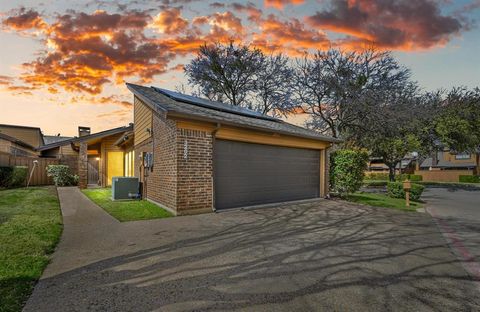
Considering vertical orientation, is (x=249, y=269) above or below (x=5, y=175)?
below

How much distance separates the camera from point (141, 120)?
13.0 metres

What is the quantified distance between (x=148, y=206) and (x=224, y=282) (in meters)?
6.91

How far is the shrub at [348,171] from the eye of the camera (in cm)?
1352

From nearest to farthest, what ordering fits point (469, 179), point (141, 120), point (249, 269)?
point (249, 269) < point (141, 120) < point (469, 179)

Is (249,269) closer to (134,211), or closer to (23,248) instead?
(23,248)

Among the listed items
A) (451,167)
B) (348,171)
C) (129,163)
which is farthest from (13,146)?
(451,167)

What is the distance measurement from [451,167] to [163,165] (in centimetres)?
5969

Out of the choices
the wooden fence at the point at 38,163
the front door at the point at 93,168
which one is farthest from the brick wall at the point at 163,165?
the wooden fence at the point at 38,163

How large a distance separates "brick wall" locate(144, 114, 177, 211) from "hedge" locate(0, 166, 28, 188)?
10627 millimetres

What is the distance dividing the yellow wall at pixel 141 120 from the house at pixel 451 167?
43813mm

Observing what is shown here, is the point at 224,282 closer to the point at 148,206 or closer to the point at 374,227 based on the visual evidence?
the point at 374,227

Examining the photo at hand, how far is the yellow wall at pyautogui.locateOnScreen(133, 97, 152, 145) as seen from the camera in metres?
11.6

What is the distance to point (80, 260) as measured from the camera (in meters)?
4.34

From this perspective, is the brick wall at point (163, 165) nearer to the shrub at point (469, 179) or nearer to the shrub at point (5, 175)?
the shrub at point (5, 175)
